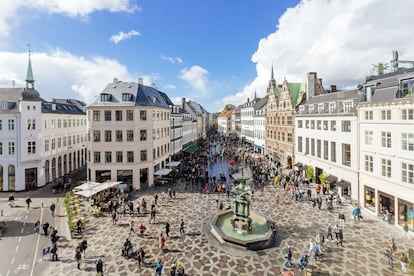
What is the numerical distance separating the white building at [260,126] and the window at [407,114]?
42763 mm

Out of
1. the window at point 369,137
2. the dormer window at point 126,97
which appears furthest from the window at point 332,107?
the dormer window at point 126,97

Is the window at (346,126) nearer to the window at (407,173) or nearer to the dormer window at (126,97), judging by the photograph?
the window at (407,173)

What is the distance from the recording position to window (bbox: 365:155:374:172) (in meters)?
25.2

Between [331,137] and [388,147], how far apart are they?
34.3 feet

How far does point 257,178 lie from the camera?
3912 cm

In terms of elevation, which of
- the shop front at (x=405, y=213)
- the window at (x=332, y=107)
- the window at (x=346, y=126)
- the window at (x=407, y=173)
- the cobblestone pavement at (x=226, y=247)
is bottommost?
the cobblestone pavement at (x=226, y=247)

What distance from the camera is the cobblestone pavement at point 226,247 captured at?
50.5 feet

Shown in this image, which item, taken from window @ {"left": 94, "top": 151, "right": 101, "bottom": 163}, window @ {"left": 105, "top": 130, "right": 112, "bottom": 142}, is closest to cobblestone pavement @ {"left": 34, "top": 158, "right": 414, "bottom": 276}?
window @ {"left": 94, "top": 151, "right": 101, "bottom": 163}

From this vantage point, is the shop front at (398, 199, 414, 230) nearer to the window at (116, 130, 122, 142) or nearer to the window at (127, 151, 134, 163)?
the window at (127, 151, 134, 163)

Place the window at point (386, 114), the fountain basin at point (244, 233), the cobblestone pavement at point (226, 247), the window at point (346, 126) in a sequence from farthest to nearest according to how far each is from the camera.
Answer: the window at point (346, 126)
the window at point (386, 114)
the fountain basin at point (244, 233)
the cobblestone pavement at point (226, 247)

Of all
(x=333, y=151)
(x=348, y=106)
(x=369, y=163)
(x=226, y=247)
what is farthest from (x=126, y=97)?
(x=369, y=163)

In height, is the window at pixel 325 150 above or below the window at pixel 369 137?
below

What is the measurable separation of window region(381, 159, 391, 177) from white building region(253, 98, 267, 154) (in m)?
40.5

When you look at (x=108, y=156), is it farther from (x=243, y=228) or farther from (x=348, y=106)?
(x=348, y=106)
